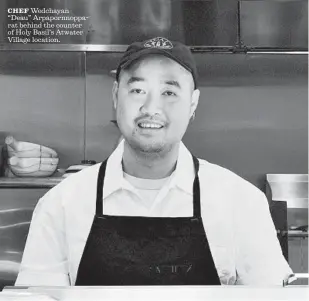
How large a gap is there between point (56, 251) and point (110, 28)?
1.32 metres

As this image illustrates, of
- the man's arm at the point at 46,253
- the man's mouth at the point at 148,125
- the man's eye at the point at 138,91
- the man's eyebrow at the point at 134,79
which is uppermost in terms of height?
the man's eyebrow at the point at 134,79

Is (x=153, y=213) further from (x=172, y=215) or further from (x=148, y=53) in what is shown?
(x=148, y=53)

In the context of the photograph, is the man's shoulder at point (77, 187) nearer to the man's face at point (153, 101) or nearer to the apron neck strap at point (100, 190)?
the apron neck strap at point (100, 190)

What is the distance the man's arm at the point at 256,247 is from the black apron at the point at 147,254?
14 centimetres

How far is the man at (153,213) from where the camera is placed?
1.93 m

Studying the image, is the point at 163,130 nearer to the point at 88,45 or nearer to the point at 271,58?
the point at 88,45

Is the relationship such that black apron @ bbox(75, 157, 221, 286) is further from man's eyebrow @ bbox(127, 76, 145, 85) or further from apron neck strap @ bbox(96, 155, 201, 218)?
man's eyebrow @ bbox(127, 76, 145, 85)

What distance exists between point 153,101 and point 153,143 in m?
0.16

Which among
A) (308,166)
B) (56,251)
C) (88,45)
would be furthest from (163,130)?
(308,166)

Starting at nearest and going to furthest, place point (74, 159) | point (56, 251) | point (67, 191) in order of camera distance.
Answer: point (56, 251) < point (67, 191) < point (74, 159)

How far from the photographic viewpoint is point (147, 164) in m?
2.12

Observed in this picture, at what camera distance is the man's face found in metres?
2.06

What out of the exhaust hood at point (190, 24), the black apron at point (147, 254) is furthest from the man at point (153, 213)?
the exhaust hood at point (190, 24)

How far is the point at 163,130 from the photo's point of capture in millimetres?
2102
